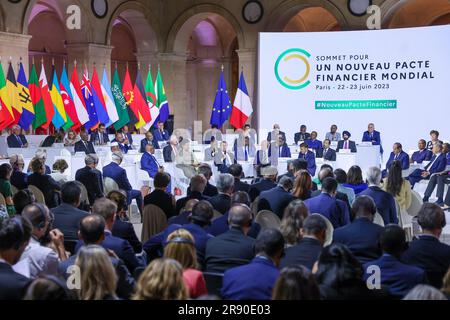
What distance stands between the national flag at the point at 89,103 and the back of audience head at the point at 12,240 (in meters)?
11.0

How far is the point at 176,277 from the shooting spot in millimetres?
3016

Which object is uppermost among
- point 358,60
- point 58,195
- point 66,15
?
point 66,15

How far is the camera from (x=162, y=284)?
299 cm

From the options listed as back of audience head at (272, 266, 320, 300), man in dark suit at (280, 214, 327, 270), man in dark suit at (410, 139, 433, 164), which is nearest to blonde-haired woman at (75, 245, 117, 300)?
back of audience head at (272, 266, 320, 300)

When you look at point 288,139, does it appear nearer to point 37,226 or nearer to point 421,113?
point 421,113

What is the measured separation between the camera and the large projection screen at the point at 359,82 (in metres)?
15.9

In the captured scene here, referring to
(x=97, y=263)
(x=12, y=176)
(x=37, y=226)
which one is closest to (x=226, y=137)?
(x=12, y=176)

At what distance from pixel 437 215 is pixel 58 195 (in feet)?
15.6

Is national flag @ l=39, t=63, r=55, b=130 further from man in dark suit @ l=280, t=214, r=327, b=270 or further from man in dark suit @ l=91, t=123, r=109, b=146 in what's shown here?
man in dark suit @ l=280, t=214, r=327, b=270

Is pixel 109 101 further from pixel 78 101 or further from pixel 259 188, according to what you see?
pixel 259 188

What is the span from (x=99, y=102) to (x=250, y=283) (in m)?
12.0

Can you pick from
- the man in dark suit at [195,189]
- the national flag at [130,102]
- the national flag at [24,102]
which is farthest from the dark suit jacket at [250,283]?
the national flag at [130,102]

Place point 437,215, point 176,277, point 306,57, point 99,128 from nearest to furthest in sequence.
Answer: point 176,277
point 437,215
point 99,128
point 306,57

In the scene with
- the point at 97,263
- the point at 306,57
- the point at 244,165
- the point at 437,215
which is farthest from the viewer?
the point at 306,57
